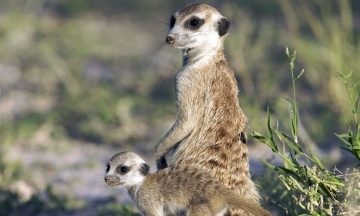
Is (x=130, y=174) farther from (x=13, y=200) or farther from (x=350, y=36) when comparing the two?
(x=350, y=36)

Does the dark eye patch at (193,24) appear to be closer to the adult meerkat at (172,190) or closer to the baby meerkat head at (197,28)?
the baby meerkat head at (197,28)

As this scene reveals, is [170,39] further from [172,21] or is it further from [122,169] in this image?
[122,169]

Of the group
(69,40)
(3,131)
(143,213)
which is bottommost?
(143,213)

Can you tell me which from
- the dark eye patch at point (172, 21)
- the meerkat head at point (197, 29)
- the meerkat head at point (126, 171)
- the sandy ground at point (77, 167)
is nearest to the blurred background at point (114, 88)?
the sandy ground at point (77, 167)

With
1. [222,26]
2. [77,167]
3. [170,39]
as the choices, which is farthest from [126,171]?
[77,167]

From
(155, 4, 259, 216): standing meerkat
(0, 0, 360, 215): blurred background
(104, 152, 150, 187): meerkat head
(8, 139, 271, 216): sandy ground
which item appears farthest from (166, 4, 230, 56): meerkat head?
(8, 139, 271, 216): sandy ground

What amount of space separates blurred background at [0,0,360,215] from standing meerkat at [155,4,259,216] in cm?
80

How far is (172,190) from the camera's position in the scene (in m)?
4.71

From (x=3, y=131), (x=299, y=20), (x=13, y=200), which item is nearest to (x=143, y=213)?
(x=13, y=200)

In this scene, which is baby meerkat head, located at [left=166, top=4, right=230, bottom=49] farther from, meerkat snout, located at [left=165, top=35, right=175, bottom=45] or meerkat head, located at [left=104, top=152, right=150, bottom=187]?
meerkat head, located at [left=104, top=152, right=150, bottom=187]

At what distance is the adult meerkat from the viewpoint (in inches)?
177

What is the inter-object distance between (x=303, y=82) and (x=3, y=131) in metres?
2.97

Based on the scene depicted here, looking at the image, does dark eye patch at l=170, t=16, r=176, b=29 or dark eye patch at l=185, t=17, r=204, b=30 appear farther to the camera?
dark eye patch at l=170, t=16, r=176, b=29

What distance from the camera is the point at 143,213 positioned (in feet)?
15.9
